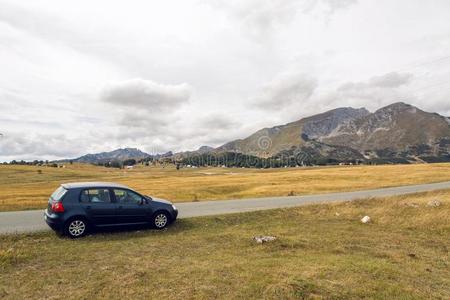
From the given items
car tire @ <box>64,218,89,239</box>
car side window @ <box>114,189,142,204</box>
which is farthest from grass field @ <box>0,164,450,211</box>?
car tire @ <box>64,218,89,239</box>

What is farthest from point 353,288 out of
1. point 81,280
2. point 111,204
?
point 111,204

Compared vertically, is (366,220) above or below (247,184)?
below

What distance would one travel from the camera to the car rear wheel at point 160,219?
16.5m

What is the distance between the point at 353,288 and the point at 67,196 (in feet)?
37.2

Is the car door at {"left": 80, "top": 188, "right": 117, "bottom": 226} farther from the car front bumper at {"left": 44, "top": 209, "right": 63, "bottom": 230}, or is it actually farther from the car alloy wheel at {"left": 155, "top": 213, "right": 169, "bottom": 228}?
the car alloy wheel at {"left": 155, "top": 213, "right": 169, "bottom": 228}

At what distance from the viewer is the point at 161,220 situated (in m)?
16.7

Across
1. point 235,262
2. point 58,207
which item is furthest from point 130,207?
point 235,262

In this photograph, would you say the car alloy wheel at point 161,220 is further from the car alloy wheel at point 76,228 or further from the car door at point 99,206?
the car alloy wheel at point 76,228

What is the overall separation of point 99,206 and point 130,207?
1.34 meters

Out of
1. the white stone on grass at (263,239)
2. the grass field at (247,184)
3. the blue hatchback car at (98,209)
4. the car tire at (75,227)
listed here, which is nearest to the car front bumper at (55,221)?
the blue hatchback car at (98,209)

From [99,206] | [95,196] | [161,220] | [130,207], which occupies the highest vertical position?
[95,196]

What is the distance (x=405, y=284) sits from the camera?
30.8 ft

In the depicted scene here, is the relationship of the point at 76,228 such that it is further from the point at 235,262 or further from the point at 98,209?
the point at 235,262

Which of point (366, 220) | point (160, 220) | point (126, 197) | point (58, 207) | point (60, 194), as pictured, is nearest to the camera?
point (58, 207)
